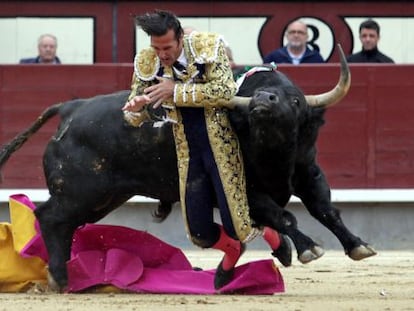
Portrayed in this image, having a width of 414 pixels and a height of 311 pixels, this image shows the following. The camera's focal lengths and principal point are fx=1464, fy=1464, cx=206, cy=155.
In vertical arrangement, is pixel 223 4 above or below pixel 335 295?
above

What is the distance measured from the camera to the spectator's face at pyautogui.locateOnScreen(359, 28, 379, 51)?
379 inches

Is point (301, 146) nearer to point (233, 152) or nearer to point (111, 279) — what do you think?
point (233, 152)

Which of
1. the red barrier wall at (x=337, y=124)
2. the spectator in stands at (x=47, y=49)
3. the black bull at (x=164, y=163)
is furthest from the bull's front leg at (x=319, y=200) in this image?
the spectator in stands at (x=47, y=49)

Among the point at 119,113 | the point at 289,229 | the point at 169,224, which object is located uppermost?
the point at 119,113

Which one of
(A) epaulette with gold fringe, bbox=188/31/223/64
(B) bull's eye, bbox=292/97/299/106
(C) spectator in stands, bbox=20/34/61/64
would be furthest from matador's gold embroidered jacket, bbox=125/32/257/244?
(C) spectator in stands, bbox=20/34/61/64

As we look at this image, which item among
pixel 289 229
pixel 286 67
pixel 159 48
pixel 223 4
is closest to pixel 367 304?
pixel 289 229

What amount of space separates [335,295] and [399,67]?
3.68m

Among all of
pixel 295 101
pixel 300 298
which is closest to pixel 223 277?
pixel 300 298

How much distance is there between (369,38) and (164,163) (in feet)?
11.1

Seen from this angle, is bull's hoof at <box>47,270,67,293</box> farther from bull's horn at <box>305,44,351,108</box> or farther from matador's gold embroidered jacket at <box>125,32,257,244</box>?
bull's horn at <box>305,44,351,108</box>

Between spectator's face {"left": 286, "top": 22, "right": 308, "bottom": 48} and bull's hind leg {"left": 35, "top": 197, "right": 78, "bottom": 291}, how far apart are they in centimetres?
307

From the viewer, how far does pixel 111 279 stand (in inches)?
270

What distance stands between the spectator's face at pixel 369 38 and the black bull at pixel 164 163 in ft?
9.97

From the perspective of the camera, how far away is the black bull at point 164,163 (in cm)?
625
